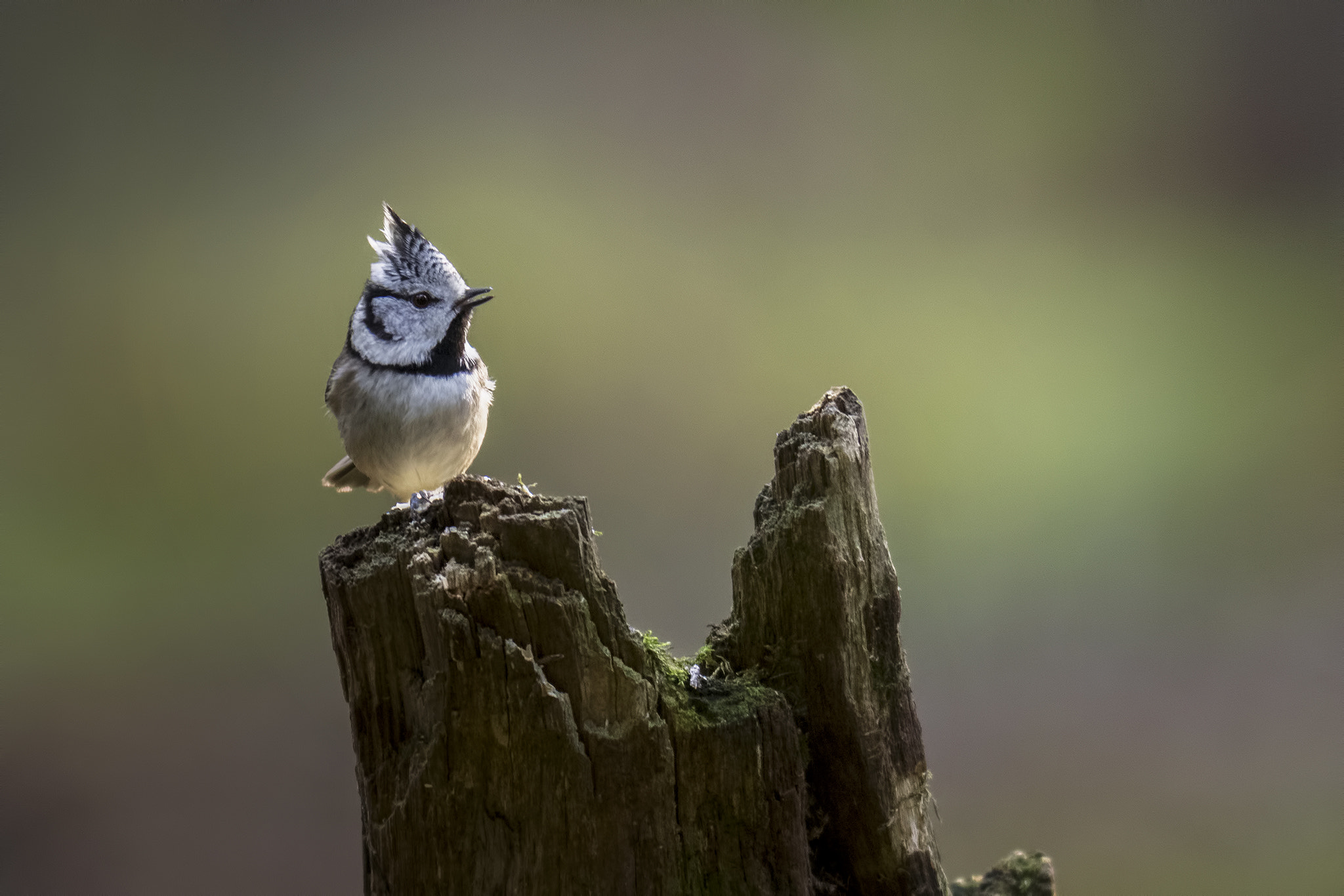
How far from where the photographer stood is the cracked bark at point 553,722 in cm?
175

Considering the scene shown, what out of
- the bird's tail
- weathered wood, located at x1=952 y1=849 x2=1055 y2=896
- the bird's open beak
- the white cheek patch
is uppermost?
the bird's open beak

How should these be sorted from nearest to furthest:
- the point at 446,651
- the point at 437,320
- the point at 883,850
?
the point at 446,651
the point at 883,850
the point at 437,320

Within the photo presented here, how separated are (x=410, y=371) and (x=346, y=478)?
0.56m

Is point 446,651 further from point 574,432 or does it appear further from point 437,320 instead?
point 574,432

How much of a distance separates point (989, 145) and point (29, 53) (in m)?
4.23

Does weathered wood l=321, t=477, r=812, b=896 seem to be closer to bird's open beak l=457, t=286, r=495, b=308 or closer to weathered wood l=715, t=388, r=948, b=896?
weathered wood l=715, t=388, r=948, b=896

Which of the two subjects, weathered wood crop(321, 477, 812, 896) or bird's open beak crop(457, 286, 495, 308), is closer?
weathered wood crop(321, 477, 812, 896)

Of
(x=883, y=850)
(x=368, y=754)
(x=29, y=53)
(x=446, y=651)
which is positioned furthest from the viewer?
(x=29, y=53)

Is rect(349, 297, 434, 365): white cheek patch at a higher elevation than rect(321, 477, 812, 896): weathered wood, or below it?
higher

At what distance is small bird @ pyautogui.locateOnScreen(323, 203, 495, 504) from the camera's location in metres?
2.81

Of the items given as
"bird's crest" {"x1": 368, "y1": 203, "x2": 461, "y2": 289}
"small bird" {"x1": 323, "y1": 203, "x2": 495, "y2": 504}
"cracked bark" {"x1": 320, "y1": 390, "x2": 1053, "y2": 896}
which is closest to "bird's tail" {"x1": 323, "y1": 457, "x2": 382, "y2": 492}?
"small bird" {"x1": 323, "y1": 203, "x2": 495, "y2": 504}

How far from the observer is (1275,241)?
468 cm

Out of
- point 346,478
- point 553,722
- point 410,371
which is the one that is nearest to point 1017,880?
point 553,722

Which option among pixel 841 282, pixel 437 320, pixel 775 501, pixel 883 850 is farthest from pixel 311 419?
pixel 883 850
